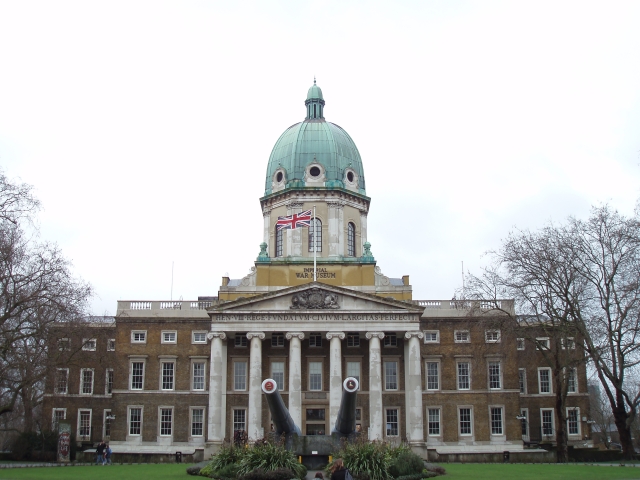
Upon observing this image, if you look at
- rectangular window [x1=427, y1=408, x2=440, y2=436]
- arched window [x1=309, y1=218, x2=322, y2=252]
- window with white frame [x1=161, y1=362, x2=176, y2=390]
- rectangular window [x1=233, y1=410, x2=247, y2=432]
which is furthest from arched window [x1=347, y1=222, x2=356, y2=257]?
window with white frame [x1=161, y1=362, x2=176, y2=390]

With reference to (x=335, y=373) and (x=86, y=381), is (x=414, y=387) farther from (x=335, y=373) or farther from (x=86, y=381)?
(x=86, y=381)

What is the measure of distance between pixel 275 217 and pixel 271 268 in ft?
22.3

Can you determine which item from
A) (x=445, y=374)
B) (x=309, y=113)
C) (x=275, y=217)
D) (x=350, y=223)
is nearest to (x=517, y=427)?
(x=445, y=374)

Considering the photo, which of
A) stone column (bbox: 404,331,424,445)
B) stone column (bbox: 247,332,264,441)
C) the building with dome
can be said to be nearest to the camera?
stone column (bbox: 247,332,264,441)

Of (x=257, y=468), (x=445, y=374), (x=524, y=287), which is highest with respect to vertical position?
(x=524, y=287)

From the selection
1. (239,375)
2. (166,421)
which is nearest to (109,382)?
(166,421)

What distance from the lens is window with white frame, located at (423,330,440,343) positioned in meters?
61.5

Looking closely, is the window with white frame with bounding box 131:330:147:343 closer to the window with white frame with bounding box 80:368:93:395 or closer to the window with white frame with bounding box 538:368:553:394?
the window with white frame with bounding box 80:368:93:395

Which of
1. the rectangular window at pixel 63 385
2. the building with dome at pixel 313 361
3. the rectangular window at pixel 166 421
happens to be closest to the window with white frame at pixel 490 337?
the building with dome at pixel 313 361

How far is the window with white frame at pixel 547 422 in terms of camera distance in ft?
213

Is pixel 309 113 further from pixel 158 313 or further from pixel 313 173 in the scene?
pixel 158 313

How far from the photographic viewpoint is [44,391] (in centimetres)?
6412

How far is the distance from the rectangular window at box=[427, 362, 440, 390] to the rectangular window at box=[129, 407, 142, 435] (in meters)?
22.2

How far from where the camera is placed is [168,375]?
201 feet
